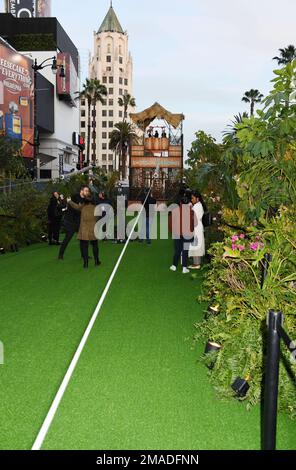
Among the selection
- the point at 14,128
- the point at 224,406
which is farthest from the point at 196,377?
the point at 14,128

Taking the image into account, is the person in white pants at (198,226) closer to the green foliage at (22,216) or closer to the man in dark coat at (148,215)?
the man in dark coat at (148,215)

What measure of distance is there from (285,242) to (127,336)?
96.1 inches

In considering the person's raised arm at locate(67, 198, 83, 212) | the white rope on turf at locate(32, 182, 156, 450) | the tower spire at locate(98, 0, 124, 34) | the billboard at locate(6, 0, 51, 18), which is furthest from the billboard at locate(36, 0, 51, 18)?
the white rope on turf at locate(32, 182, 156, 450)

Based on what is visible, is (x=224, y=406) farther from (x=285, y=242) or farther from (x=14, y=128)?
(x=14, y=128)

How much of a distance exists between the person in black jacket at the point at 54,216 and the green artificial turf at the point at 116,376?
Result: 7.32 m

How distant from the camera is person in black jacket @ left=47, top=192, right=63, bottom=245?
728 inches

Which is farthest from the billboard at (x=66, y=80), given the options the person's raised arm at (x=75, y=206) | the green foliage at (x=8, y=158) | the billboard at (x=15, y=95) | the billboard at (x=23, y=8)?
the person's raised arm at (x=75, y=206)

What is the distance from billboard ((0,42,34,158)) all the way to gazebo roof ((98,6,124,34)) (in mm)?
110125

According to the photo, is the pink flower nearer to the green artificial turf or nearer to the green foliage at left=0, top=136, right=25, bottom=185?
the green artificial turf

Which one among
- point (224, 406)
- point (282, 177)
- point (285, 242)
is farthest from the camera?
point (282, 177)

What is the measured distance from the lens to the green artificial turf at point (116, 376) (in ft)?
14.9

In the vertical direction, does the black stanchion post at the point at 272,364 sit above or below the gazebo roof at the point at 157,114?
below

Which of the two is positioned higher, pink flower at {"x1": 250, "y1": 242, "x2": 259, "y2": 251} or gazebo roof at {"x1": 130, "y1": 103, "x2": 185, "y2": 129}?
gazebo roof at {"x1": 130, "y1": 103, "x2": 185, "y2": 129}
